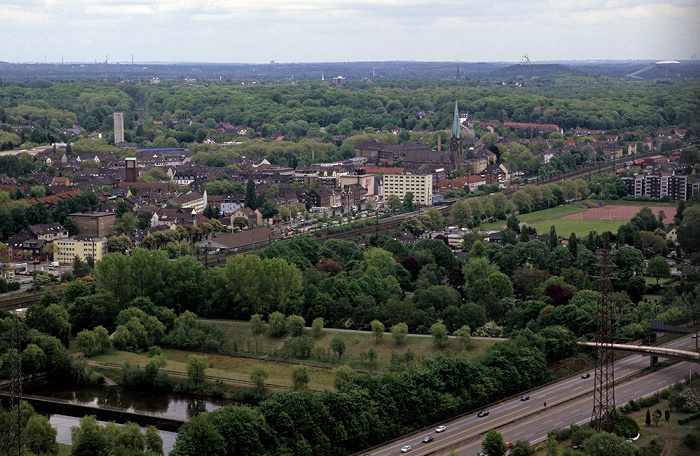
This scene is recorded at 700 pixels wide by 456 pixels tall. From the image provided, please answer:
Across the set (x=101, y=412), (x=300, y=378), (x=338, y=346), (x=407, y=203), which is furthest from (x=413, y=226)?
(x=101, y=412)

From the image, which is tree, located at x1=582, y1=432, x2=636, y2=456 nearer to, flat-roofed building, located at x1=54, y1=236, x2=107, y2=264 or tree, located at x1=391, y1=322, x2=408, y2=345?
tree, located at x1=391, y1=322, x2=408, y2=345

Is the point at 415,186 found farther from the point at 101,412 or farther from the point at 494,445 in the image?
the point at 494,445

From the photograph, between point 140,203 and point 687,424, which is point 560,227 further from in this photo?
point 687,424

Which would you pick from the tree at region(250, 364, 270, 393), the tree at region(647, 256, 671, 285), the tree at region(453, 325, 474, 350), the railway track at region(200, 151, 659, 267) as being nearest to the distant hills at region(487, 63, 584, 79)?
the railway track at region(200, 151, 659, 267)

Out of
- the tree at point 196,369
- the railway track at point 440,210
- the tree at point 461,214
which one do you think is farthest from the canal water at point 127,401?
the tree at point 461,214

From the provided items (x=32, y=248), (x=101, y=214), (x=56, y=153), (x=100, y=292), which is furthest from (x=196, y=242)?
(x=56, y=153)

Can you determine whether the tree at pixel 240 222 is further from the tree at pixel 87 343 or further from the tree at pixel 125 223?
the tree at pixel 87 343

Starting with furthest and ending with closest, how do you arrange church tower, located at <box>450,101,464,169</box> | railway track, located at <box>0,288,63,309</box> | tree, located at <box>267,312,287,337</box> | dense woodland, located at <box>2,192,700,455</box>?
church tower, located at <box>450,101,464,169</box> → railway track, located at <box>0,288,63,309</box> → tree, located at <box>267,312,287,337</box> → dense woodland, located at <box>2,192,700,455</box>
